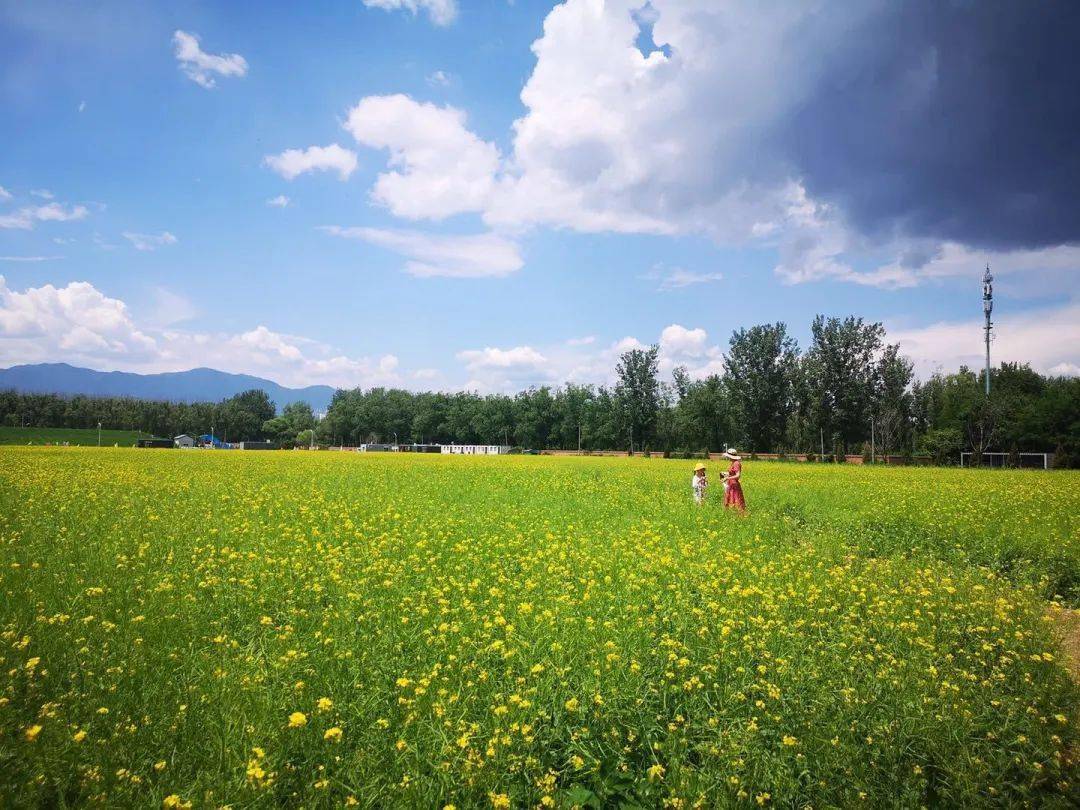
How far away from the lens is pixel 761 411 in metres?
70.6

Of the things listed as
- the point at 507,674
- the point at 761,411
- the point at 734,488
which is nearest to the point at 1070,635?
the point at 734,488

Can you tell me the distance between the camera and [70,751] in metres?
4.07

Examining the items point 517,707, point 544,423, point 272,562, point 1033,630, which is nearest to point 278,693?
point 517,707

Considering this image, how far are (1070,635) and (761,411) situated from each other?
65154 mm

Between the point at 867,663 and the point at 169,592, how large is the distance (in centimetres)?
869

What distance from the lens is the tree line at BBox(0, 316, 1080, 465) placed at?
57438 mm

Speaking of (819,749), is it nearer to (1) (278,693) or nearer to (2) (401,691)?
(2) (401,691)

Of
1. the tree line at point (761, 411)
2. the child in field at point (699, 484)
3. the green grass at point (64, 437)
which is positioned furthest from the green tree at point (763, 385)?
the green grass at point (64, 437)

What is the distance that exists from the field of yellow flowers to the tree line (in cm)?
5733

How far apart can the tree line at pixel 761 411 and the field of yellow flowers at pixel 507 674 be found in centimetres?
5733

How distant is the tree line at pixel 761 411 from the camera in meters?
57.4

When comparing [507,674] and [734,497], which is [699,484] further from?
[507,674]

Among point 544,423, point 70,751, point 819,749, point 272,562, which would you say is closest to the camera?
point 70,751

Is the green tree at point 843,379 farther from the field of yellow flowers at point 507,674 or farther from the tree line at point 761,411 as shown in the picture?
the field of yellow flowers at point 507,674
